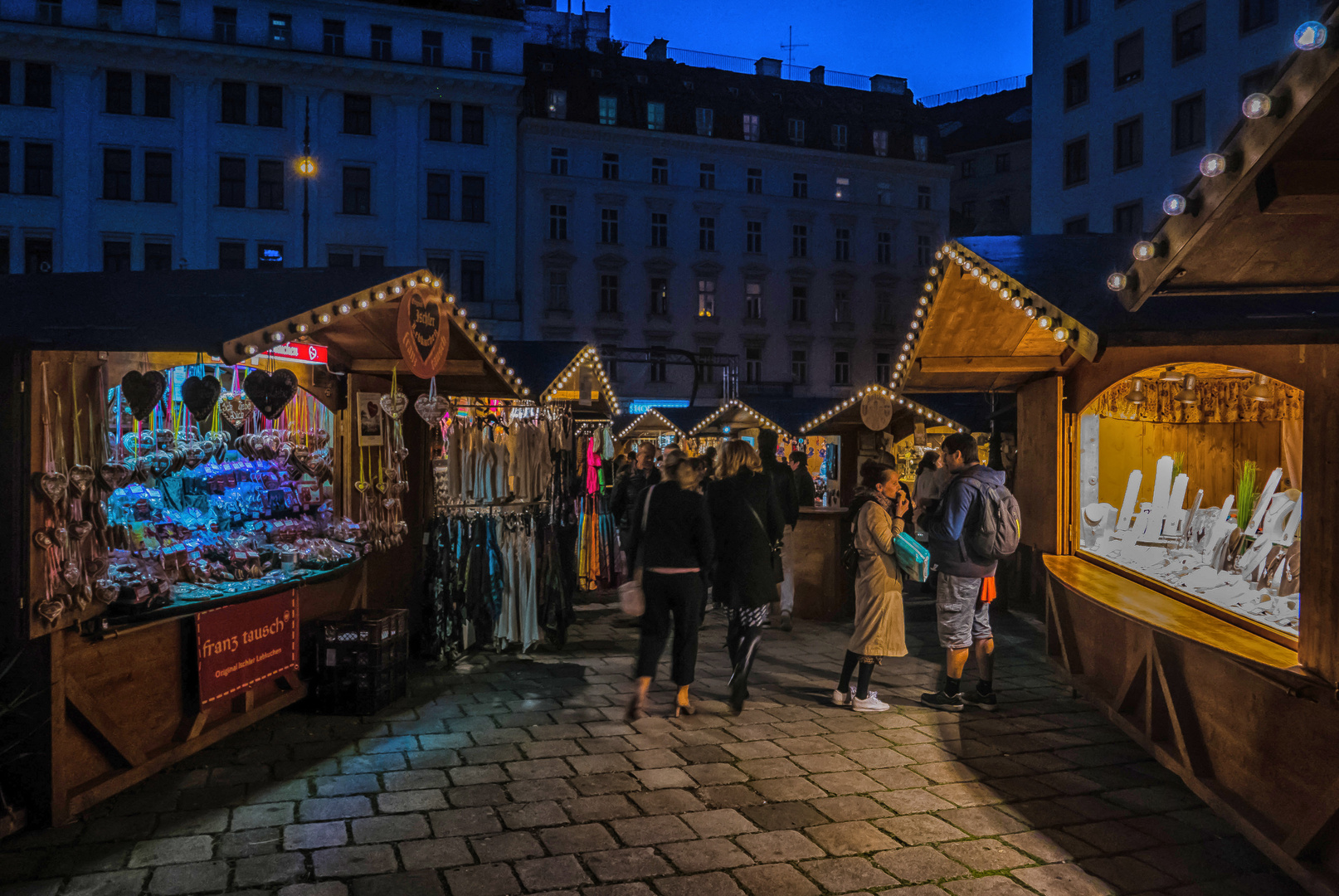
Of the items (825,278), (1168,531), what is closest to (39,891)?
(1168,531)

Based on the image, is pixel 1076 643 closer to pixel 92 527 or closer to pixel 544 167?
pixel 92 527

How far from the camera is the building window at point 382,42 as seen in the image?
30484mm

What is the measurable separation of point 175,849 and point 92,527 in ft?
5.13

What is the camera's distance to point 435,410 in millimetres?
7109

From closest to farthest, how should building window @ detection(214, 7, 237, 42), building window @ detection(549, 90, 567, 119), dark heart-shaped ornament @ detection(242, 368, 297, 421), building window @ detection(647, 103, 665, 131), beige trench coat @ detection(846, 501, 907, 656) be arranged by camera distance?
dark heart-shaped ornament @ detection(242, 368, 297, 421) < beige trench coat @ detection(846, 501, 907, 656) < building window @ detection(214, 7, 237, 42) < building window @ detection(549, 90, 567, 119) < building window @ detection(647, 103, 665, 131)

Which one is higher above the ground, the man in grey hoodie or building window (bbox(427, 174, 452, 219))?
building window (bbox(427, 174, 452, 219))

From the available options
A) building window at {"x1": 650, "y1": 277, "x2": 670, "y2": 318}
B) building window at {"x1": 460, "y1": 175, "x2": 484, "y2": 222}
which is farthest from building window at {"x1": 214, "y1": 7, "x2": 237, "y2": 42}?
building window at {"x1": 650, "y1": 277, "x2": 670, "y2": 318}

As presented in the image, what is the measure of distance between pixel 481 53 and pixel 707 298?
12.0 metres

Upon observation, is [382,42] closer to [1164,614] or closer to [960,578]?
[960,578]

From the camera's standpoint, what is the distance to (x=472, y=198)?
104 ft

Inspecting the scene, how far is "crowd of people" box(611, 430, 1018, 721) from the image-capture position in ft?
18.2

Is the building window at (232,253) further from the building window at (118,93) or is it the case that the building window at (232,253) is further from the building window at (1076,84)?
the building window at (1076,84)

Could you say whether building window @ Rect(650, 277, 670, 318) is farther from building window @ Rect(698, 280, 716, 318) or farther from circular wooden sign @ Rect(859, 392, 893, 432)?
circular wooden sign @ Rect(859, 392, 893, 432)

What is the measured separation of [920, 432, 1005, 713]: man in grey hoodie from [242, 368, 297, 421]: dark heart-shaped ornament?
157 inches
